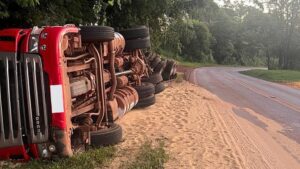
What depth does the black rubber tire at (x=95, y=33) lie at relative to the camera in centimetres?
791

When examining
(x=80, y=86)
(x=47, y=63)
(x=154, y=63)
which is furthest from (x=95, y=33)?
(x=154, y=63)

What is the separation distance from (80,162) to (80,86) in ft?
4.10

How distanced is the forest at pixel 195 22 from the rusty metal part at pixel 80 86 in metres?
1.80

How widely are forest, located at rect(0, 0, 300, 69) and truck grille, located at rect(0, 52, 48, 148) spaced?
7.62 ft

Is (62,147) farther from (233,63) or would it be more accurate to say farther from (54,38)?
(233,63)

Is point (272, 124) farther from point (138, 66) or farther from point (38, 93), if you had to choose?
point (38, 93)

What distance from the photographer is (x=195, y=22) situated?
2938 inches

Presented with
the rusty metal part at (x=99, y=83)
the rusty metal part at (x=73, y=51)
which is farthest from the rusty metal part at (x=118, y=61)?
the rusty metal part at (x=73, y=51)

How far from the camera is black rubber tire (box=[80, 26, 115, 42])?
7910 millimetres

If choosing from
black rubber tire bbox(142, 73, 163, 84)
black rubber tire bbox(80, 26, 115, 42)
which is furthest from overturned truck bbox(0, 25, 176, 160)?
black rubber tire bbox(142, 73, 163, 84)

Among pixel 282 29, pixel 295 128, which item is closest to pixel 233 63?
pixel 282 29

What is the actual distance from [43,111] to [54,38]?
94cm

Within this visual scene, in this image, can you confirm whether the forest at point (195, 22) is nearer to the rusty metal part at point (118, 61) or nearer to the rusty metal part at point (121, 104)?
the rusty metal part at point (118, 61)

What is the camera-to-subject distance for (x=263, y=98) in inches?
784
